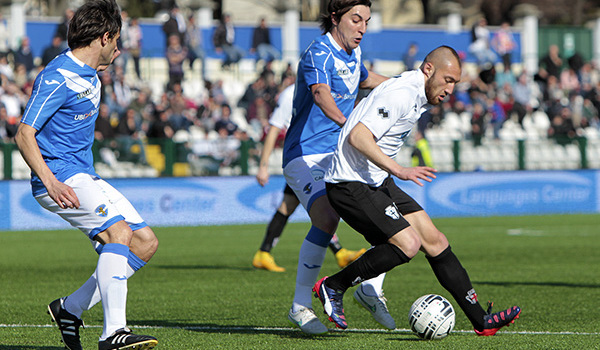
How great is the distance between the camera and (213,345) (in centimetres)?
614

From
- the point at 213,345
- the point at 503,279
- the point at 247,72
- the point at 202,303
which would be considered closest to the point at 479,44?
the point at 247,72

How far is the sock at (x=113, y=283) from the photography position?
17.6ft

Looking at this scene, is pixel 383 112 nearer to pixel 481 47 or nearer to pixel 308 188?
pixel 308 188

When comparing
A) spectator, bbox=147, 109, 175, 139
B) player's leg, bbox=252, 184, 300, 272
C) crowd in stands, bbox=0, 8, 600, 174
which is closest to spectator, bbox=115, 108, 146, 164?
crowd in stands, bbox=0, 8, 600, 174

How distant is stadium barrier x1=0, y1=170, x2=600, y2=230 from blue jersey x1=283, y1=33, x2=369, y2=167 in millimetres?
12443

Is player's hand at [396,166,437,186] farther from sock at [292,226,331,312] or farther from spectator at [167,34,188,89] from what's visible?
spectator at [167,34,188,89]

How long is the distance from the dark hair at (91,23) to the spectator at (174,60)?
17.7 meters

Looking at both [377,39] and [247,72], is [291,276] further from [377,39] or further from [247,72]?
[377,39]

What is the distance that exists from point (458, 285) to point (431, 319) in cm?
29

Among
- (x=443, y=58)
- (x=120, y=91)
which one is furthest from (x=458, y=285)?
(x=120, y=91)

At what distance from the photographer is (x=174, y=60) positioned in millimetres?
23406

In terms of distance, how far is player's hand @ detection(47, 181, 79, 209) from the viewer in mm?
5281

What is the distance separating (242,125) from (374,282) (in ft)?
56.4

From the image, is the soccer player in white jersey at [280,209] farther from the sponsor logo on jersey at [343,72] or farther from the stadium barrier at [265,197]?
the stadium barrier at [265,197]
